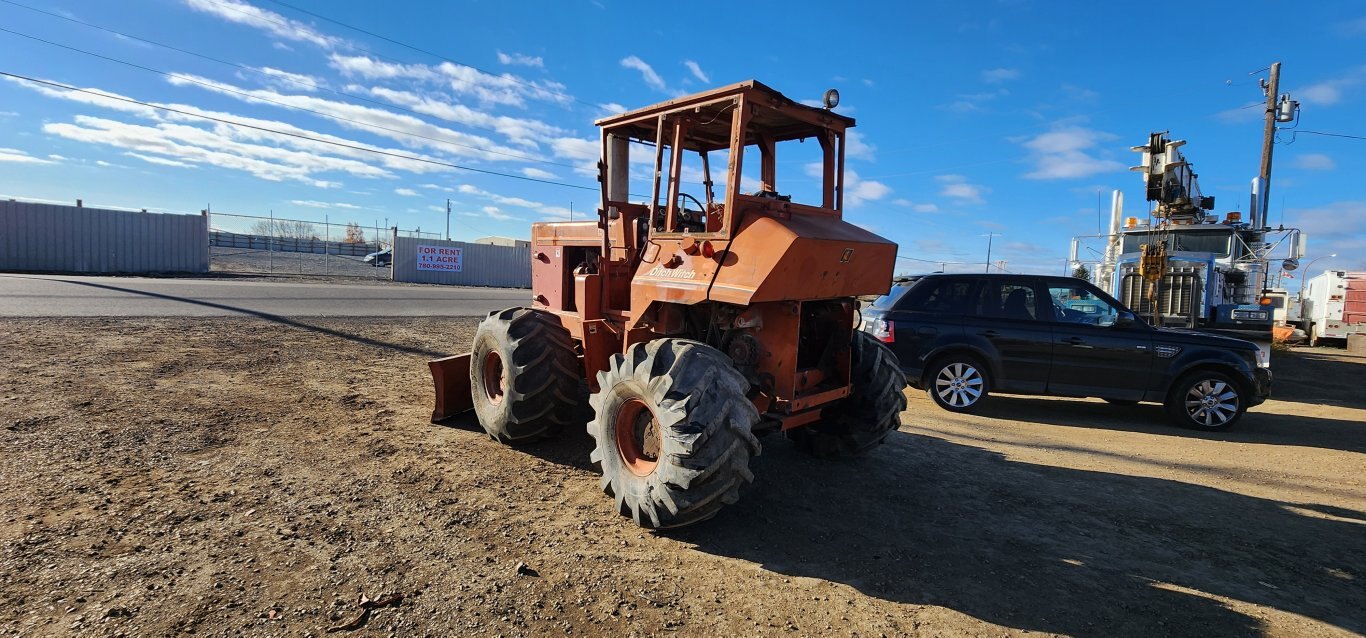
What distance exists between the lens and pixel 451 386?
6.06 meters

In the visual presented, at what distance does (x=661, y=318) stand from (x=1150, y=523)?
3691 mm

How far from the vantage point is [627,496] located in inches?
159

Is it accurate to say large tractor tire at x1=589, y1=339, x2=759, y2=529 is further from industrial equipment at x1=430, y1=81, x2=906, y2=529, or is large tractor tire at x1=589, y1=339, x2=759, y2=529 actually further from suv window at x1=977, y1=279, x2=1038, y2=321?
suv window at x1=977, y1=279, x2=1038, y2=321

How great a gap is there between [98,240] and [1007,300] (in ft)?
94.3

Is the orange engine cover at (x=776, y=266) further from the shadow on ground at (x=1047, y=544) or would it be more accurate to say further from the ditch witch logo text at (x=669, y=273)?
the shadow on ground at (x=1047, y=544)

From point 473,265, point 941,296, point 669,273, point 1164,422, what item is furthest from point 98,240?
point 1164,422

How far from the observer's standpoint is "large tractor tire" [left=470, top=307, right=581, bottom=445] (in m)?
5.16

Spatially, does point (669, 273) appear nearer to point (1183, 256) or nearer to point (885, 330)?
point (885, 330)

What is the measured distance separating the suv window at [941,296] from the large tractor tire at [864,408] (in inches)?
132

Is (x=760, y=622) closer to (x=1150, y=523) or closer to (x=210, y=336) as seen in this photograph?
(x=1150, y=523)

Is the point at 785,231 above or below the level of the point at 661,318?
above

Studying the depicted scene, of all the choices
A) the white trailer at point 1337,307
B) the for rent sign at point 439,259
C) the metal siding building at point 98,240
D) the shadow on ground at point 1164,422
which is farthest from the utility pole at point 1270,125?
the metal siding building at point 98,240

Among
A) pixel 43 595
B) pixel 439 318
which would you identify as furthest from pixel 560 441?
pixel 439 318

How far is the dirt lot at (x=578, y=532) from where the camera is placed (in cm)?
302
